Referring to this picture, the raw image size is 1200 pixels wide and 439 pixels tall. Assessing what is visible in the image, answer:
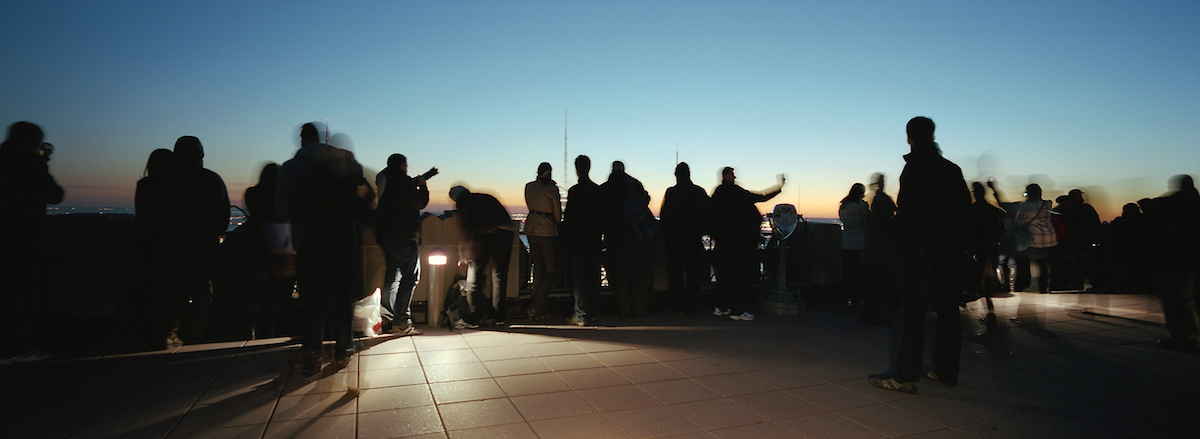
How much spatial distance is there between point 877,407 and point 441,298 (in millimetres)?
4051

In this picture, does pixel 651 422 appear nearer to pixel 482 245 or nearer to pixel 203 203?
pixel 482 245

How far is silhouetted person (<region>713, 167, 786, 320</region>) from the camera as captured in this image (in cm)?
671

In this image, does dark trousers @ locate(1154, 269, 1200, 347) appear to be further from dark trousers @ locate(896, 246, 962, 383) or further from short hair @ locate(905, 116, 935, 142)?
short hair @ locate(905, 116, 935, 142)

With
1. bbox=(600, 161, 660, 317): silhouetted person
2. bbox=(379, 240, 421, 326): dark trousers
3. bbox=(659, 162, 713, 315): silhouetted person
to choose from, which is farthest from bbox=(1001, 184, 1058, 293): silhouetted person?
bbox=(379, 240, 421, 326): dark trousers

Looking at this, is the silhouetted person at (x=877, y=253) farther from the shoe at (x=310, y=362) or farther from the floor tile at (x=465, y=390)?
the shoe at (x=310, y=362)

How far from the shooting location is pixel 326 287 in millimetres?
3633

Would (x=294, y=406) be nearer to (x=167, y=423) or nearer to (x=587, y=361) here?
(x=167, y=423)

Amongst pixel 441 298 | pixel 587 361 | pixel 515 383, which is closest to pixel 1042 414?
pixel 587 361

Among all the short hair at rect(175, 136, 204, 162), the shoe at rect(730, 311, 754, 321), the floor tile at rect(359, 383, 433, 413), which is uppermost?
the short hair at rect(175, 136, 204, 162)

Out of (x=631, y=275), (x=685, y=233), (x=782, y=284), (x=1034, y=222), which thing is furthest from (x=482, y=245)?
(x=1034, y=222)

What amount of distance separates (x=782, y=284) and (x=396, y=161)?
15.5 ft

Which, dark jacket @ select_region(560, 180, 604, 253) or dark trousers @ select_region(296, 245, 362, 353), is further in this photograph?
dark jacket @ select_region(560, 180, 604, 253)

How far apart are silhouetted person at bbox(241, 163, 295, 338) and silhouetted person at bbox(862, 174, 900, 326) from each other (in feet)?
18.9

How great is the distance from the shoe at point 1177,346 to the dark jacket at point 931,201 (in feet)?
10.7
